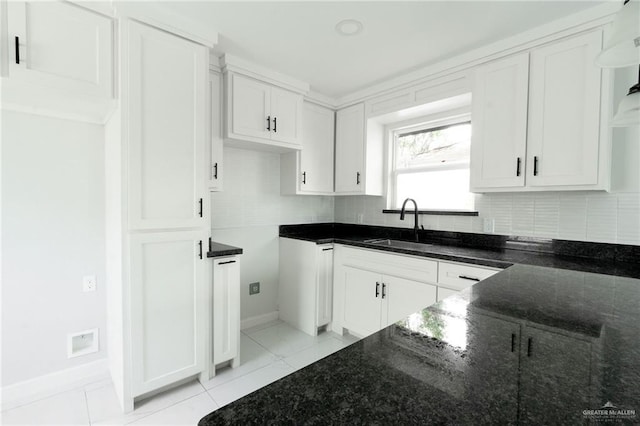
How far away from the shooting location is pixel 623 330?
0.71 meters

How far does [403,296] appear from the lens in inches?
95.0

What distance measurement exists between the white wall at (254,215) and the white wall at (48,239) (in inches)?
37.5

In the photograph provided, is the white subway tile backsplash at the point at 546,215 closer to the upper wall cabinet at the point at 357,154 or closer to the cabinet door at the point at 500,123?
the cabinet door at the point at 500,123

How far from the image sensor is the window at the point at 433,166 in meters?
2.80

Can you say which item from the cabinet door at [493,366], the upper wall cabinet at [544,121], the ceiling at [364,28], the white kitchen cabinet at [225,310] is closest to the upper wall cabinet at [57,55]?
the ceiling at [364,28]

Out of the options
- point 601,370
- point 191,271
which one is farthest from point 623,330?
point 191,271

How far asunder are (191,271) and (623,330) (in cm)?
202

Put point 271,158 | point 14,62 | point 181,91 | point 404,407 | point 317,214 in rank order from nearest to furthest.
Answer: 1. point 404,407
2. point 14,62
3. point 181,91
4. point 271,158
5. point 317,214

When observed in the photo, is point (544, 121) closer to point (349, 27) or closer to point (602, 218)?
point (602, 218)

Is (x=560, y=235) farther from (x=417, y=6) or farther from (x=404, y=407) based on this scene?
(x=404, y=407)

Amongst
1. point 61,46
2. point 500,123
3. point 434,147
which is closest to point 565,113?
point 500,123

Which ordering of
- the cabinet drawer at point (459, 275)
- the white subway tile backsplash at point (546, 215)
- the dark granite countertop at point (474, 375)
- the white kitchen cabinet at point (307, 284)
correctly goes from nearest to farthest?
the dark granite countertop at point (474, 375)
the cabinet drawer at point (459, 275)
the white subway tile backsplash at point (546, 215)
the white kitchen cabinet at point (307, 284)

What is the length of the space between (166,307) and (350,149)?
2.25 m

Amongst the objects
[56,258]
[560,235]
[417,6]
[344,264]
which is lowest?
[344,264]
